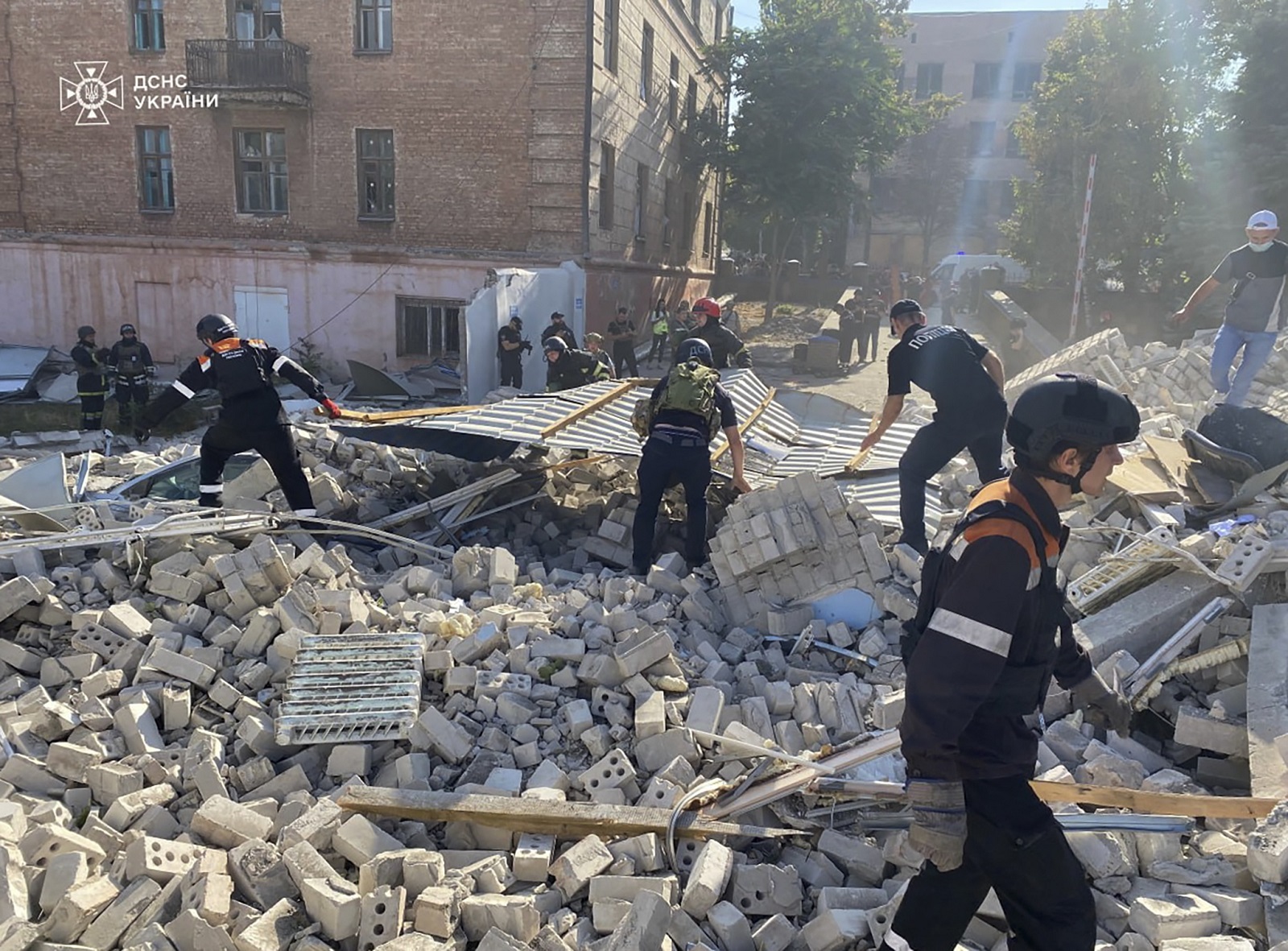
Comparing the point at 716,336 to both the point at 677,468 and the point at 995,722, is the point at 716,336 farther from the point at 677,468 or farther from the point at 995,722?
the point at 995,722

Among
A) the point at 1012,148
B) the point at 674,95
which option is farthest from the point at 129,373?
the point at 1012,148

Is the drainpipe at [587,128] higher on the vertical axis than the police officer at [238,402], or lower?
higher

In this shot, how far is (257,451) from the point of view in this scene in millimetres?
6285

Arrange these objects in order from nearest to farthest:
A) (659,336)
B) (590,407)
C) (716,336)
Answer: (590,407), (716,336), (659,336)

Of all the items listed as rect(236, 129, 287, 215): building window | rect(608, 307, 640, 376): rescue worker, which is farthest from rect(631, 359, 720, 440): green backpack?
rect(236, 129, 287, 215): building window

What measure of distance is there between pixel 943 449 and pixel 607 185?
1363 cm

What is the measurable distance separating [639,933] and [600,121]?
15.8 m

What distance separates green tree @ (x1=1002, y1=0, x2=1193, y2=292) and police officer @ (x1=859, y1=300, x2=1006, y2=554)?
53.3ft

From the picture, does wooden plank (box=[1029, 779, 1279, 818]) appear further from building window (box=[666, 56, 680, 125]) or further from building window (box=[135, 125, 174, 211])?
building window (box=[666, 56, 680, 125])

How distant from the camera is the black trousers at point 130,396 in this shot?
42.2 feet

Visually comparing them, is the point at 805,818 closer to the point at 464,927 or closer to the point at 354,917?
the point at 464,927

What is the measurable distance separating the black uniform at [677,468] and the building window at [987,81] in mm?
39949

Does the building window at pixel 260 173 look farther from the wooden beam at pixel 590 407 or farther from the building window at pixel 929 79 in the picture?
the building window at pixel 929 79

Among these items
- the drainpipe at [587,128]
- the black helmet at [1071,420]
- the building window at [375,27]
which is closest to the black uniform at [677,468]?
the black helmet at [1071,420]
